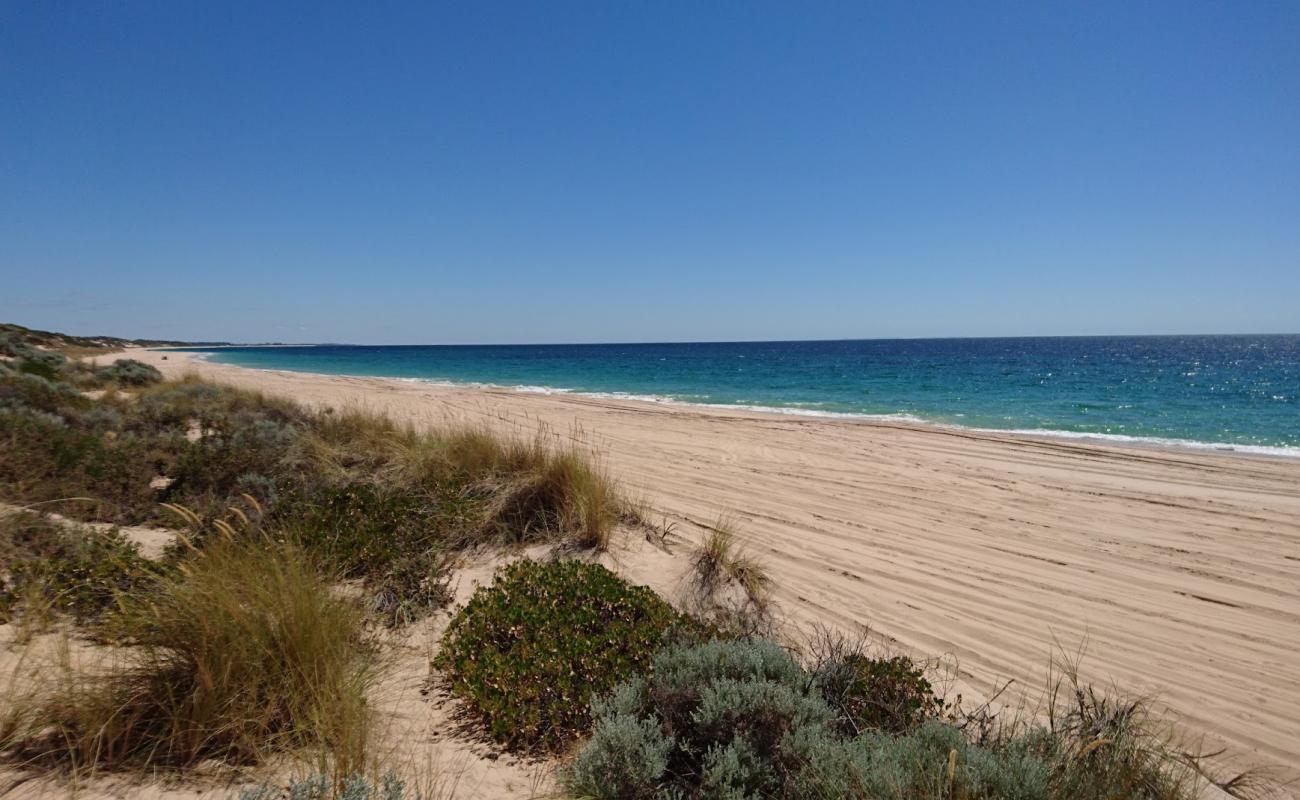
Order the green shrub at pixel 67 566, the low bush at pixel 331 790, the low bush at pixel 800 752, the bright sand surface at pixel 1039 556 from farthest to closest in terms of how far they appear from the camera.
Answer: the bright sand surface at pixel 1039 556 < the green shrub at pixel 67 566 < the low bush at pixel 800 752 < the low bush at pixel 331 790

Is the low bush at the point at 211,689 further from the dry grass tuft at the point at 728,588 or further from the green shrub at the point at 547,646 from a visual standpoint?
the dry grass tuft at the point at 728,588

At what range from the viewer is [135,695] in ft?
7.45

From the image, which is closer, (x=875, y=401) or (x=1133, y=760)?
(x=1133, y=760)

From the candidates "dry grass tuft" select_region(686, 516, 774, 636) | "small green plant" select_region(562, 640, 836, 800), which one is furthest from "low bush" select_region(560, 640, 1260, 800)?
"dry grass tuft" select_region(686, 516, 774, 636)

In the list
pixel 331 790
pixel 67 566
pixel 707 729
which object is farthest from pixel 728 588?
pixel 67 566

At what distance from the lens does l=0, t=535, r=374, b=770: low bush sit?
2.14 meters

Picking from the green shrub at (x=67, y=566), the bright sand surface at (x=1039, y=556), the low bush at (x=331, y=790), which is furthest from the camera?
the bright sand surface at (x=1039, y=556)

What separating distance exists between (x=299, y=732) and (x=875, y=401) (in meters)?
23.2

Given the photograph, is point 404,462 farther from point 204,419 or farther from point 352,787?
point 352,787

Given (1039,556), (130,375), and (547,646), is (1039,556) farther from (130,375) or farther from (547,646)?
(130,375)

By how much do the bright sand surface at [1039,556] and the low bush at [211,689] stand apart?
2.66 metres

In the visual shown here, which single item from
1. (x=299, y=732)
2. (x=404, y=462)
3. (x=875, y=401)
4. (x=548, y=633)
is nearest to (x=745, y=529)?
(x=548, y=633)

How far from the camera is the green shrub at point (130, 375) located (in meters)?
15.0

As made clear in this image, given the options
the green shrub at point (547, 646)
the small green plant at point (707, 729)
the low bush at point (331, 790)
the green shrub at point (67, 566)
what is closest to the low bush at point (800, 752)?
the small green plant at point (707, 729)
